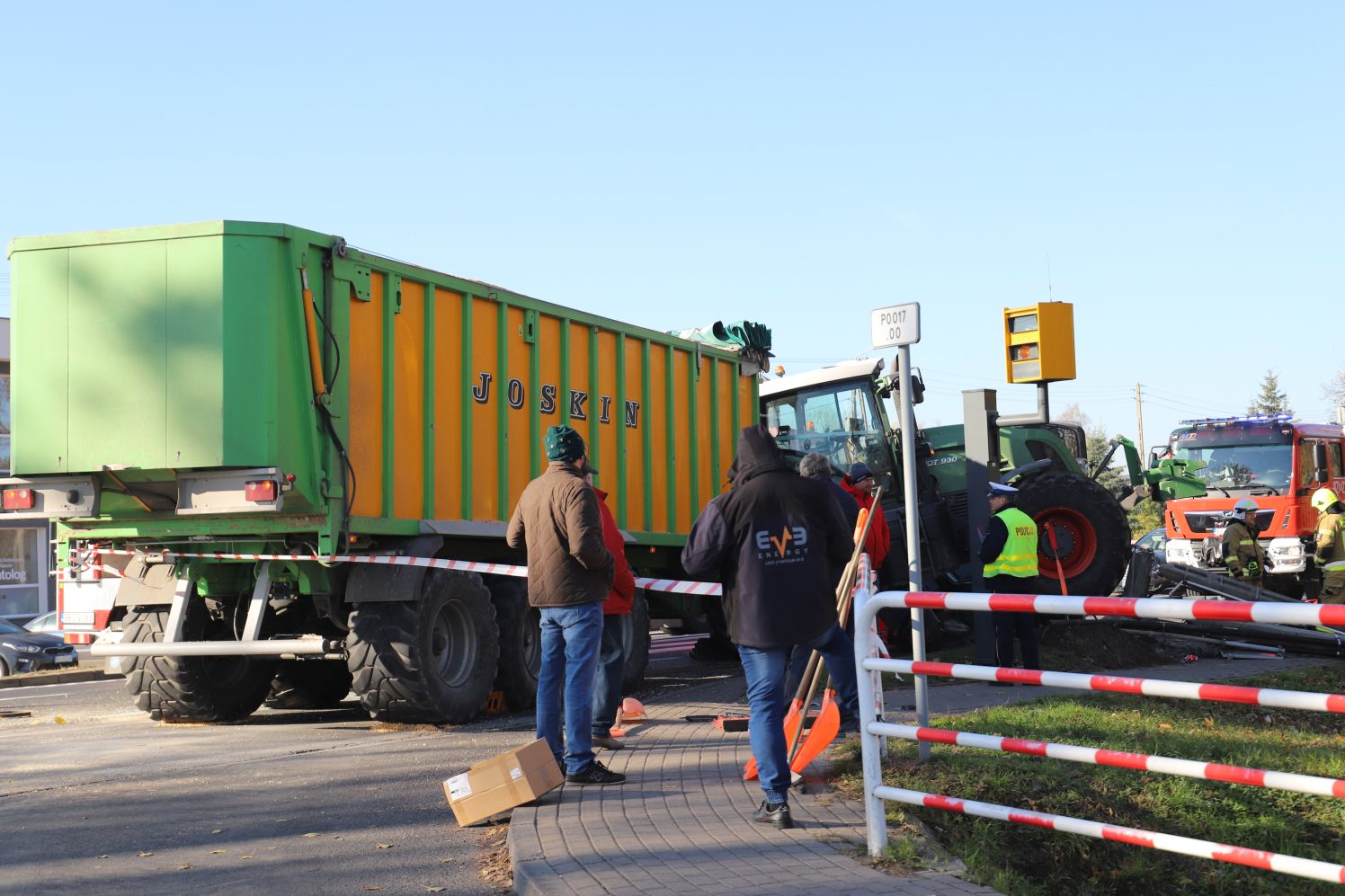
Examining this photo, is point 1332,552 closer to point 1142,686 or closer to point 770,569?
point 770,569

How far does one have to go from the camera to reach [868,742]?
537 cm

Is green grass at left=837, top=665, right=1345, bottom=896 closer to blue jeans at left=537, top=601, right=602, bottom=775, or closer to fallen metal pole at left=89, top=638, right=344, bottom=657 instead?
blue jeans at left=537, top=601, right=602, bottom=775

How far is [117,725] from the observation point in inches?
434

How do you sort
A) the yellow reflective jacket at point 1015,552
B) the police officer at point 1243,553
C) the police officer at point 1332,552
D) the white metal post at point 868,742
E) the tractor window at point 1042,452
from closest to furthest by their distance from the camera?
the white metal post at point 868,742 → the yellow reflective jacket at point 1015,552 → the police officer at point 1332,552 → the tractor window at point 1042,452 → the police officer at point 1243,553

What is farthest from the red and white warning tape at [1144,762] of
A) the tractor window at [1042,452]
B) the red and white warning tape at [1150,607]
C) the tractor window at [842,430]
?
the tractor window at [1042,452]

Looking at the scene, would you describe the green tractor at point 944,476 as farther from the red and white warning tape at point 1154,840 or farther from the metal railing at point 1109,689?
the red and white warning tape at point 1154,840

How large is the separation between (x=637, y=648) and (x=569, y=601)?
509 cm

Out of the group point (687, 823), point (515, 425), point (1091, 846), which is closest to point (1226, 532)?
point (515, 425)

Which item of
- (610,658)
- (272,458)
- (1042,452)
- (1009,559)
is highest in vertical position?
(1042,452)

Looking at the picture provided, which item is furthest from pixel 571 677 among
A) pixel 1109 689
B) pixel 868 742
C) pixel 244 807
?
pixel 1109 689

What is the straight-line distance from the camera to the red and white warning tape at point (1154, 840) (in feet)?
12.4

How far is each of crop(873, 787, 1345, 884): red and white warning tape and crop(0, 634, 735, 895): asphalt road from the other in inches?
68.4

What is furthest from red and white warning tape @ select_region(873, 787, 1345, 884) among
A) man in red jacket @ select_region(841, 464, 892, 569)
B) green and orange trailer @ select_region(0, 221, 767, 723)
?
man in red jacket @ select_region(841, 464, 892, 569)

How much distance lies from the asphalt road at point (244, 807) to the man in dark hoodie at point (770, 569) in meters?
1.31
